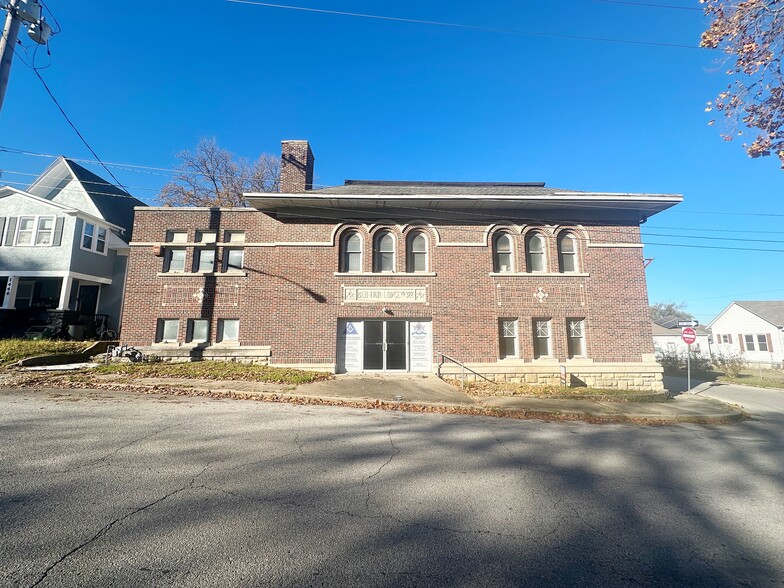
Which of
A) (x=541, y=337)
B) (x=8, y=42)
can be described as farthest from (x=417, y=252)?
(x=8, y=42)

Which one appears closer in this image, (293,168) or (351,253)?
(351,253)

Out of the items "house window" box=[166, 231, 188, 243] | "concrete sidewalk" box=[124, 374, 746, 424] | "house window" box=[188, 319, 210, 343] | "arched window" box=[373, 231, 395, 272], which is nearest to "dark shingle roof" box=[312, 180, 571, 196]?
"arched window" box=[373, 231, 395, 272]

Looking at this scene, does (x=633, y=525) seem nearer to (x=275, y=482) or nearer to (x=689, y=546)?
(x=689, y=546)

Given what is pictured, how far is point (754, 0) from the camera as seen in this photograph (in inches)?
304

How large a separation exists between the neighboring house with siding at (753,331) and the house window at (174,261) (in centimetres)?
4847

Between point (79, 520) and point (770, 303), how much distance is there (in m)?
56.2

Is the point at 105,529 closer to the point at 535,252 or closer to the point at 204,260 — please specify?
the point at 204,260

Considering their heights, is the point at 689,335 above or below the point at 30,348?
above

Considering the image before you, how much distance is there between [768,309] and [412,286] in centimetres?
4475

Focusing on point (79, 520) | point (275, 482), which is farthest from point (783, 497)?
point (79, 520)

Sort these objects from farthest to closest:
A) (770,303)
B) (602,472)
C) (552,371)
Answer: (770,303) < (552,371) < (602,472)

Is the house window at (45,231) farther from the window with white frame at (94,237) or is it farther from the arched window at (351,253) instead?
the arched window at (351,253)

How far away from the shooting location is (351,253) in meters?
14.4

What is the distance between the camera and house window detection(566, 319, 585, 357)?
13.9 m
